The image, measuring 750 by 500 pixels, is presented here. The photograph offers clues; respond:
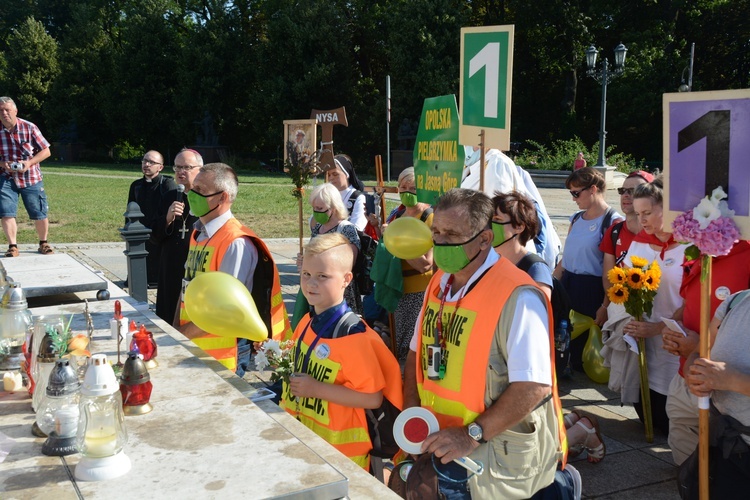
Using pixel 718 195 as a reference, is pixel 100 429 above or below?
below

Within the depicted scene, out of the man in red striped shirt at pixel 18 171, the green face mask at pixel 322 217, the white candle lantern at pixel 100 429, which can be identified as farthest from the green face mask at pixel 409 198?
the man in red striped shirt at pixel 18 171

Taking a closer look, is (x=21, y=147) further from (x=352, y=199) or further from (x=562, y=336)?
(x=562, y=336)

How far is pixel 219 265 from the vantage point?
14.1 ft

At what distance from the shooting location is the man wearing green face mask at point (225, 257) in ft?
14.0

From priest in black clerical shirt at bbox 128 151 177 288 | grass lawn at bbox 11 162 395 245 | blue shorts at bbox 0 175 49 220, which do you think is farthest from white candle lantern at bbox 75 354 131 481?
grass lawn at bbox 11 162 395 245

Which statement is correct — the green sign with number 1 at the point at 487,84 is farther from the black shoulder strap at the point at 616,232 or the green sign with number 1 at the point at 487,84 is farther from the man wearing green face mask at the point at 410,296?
the black shoulder strap at the point at 616,232

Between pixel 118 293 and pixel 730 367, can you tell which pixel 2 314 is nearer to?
pixel 118 293

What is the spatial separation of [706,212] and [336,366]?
181 centimetres

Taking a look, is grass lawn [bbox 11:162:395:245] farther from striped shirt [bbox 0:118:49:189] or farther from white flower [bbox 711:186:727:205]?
white flower [bbox 711:186:727:205]

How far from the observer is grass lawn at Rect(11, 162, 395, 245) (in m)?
13.7

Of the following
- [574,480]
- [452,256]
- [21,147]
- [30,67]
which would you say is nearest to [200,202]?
[452,256]

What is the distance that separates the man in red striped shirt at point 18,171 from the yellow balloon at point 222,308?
693 cm

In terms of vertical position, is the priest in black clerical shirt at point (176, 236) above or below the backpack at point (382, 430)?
above

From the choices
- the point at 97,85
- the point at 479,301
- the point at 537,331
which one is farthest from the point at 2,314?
the point at 97,85
